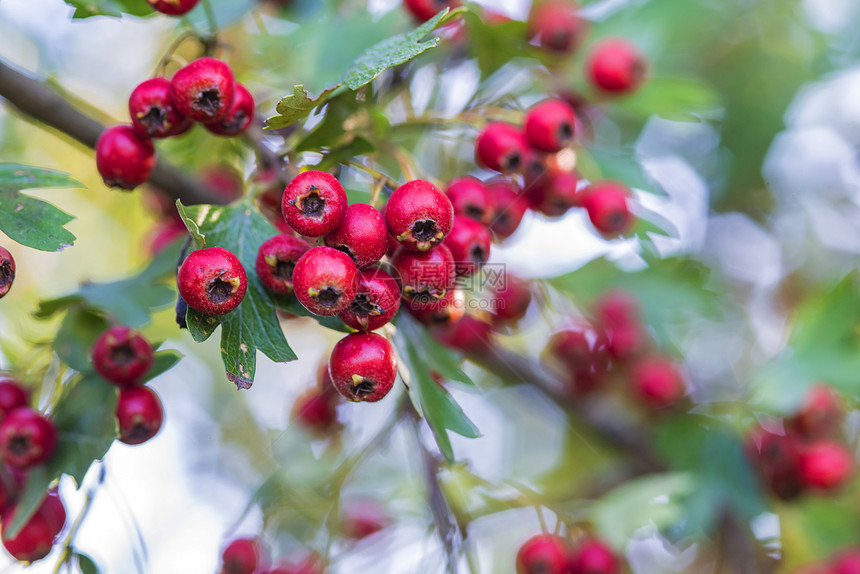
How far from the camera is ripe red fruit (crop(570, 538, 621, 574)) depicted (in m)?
1.66

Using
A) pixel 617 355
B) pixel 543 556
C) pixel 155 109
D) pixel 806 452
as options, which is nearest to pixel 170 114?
pixel 155 109

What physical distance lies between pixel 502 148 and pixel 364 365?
61 cm

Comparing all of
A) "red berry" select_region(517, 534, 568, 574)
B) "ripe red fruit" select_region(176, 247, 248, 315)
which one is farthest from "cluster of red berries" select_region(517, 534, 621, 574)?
"ripe red fruit" select_region(176, 247, 248, 315)

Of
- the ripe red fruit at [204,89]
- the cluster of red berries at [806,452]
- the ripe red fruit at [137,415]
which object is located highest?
the ripe red fruit at [204,89]

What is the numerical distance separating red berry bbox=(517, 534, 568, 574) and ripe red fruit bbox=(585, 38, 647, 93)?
3.71 feet

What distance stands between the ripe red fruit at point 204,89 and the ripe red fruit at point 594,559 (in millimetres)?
1276

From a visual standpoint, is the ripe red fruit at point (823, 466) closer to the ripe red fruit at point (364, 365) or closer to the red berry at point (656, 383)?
the red berry at point (656, 383)

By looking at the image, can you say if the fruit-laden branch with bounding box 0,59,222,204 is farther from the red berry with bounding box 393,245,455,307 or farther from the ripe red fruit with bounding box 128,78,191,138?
the red berry with bounding box 393,245,455,307

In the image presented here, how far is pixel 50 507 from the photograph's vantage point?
1.39 m

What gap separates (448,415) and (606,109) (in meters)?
1.30

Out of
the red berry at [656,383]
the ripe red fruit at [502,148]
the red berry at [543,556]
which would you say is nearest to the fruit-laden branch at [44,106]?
the ripe red fruit at [502,148]

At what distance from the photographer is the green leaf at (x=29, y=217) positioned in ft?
3.63

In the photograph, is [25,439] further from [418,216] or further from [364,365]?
[418,216]

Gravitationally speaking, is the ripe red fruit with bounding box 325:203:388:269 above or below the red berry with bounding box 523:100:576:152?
above
